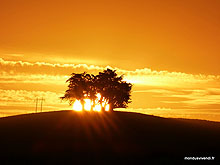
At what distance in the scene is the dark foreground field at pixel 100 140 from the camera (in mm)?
51125

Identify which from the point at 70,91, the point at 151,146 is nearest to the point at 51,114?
the point at 70,91

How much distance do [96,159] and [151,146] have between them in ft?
35.9

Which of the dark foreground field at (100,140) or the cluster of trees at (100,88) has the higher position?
the cluster of trees at (100,88)

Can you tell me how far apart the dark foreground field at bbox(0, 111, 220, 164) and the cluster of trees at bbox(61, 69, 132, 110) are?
230 inches

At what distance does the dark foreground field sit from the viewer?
168 feet

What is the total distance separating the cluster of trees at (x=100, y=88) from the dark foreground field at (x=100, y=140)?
19.2ft

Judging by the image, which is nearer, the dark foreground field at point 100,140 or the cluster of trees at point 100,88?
the dark foreground field at point 100,140

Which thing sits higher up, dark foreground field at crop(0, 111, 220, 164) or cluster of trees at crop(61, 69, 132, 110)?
cluster of trees at crop(61, 69, 132, 110)

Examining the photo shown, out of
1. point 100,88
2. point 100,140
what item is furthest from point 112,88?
point 100,140

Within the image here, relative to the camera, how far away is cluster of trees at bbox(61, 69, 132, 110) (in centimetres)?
9069

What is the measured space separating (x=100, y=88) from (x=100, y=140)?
29.6m

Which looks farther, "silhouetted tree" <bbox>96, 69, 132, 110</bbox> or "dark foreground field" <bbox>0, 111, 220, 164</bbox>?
"silhouetted tree" <bbox>96, 69, 132, 110</bbox>

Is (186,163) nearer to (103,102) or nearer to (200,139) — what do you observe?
(200,139)

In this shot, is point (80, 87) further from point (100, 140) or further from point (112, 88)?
point (100, 140)
